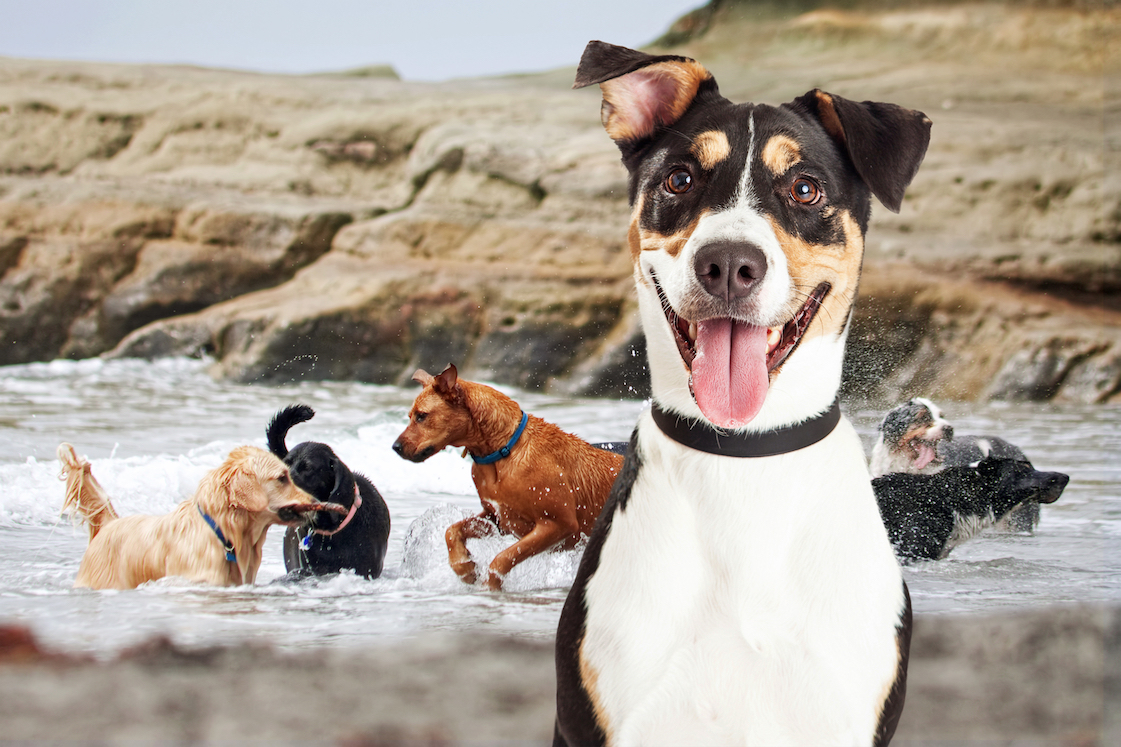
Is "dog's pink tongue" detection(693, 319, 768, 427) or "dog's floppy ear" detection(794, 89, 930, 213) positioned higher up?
"dog's floppy ear" detection(794, 89, 930, 213)

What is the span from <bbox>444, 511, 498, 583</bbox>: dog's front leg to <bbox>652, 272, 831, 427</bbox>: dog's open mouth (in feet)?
4.37

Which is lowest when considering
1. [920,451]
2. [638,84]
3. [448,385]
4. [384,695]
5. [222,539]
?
[384,695]

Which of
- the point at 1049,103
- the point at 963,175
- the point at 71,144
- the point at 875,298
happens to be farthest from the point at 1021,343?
the point at 71,144

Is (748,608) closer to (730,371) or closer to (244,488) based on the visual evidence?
(730,371)

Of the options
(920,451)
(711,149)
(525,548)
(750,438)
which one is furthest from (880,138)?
(920,451)

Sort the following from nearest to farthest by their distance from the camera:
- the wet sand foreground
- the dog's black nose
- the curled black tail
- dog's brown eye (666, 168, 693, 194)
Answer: the dog's black nose
dog's brown eye (666, 168, 693, 194)
the wet sand foreground
the curled black tail

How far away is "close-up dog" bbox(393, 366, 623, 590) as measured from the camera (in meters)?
2.49

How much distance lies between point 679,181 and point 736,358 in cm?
33

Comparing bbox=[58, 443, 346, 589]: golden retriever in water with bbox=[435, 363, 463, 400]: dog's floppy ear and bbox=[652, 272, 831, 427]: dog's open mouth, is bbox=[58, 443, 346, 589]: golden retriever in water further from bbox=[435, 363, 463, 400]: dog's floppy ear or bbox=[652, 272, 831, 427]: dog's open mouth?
bbox=[652, 272, 831, 427]: dog's open mouth

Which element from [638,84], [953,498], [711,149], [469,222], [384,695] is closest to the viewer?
[711,149]

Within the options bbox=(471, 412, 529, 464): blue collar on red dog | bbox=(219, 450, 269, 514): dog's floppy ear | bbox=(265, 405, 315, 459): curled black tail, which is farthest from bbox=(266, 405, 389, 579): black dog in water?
bbox=(471, 412, 529, 464): blue collar on red dog

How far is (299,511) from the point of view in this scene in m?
2.51

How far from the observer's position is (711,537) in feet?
4.61

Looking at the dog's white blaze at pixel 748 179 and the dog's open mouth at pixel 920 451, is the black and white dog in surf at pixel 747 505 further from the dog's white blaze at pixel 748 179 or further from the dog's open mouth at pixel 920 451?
the dog's open mouth at pixel 920 451
